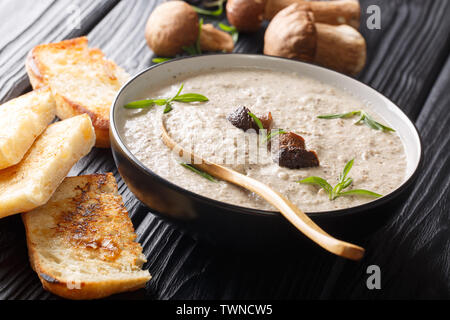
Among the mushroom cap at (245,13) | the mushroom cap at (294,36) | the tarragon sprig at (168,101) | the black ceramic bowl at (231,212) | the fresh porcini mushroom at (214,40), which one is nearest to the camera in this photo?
the black ceramic bowl at (231,212)

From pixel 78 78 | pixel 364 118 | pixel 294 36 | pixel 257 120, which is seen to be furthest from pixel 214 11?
pixel 257 120

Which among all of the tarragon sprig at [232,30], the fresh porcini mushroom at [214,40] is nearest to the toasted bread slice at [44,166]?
the fresh porcini mushroom at [214,40]

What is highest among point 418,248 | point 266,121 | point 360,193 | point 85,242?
point 266,121

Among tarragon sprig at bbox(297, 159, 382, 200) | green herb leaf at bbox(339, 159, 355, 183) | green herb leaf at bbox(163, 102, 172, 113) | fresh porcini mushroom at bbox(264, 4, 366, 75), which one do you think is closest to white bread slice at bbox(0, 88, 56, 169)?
green herb leaf at bbox(163, 102, 172, 113)

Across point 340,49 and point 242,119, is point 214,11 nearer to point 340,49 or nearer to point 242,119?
point 340,49

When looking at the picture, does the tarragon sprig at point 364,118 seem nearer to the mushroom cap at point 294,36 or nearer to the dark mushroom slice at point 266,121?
the dark mushroom slice at point 266,121
